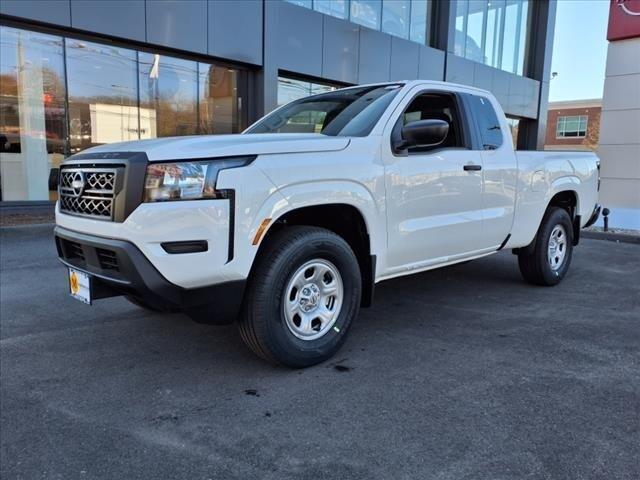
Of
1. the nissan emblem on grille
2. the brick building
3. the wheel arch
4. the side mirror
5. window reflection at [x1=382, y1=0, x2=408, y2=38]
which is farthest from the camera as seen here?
the brick building

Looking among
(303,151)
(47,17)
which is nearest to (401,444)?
(303,151)

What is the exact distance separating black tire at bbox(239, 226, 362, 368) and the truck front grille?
950 millimetres

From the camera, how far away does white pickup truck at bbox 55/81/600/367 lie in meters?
2.97

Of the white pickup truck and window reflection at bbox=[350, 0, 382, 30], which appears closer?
the white pickup truck

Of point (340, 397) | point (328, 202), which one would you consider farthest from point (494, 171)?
point (340, 397)

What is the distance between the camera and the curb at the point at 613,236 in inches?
385

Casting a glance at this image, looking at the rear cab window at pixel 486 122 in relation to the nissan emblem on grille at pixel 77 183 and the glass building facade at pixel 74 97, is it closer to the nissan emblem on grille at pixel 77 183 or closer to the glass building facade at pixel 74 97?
the nissan emblem on grille at pixel 77 183

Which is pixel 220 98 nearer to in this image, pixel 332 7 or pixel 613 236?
pixel 332 7

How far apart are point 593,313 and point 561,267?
1.30 meters

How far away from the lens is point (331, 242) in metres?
3.55

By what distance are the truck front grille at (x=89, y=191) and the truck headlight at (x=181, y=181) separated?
0.25m

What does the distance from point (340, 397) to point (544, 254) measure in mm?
3566

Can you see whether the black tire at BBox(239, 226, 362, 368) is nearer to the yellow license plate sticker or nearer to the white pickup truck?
the white pickup truck

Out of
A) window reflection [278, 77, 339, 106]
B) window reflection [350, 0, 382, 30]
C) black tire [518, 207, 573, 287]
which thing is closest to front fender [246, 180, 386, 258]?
black tire [518, 207, 573, 287]
